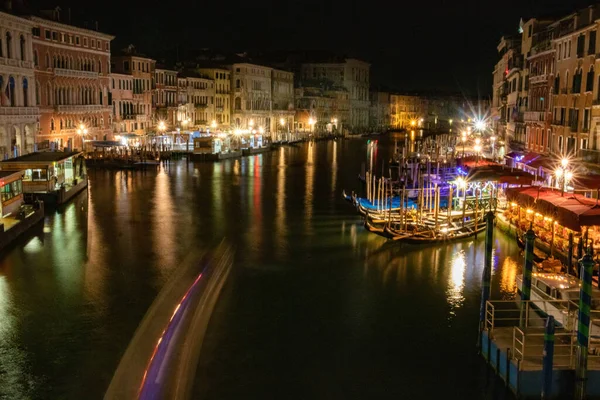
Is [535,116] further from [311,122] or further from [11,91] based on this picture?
[311,122]

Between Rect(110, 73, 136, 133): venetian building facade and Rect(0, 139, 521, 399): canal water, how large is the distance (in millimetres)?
23061

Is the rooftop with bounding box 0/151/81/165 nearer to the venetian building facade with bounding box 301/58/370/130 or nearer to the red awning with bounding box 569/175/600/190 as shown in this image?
the red awning with bounding box 569/175/600/190

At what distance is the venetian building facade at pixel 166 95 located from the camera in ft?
170

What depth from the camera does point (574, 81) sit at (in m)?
25.3

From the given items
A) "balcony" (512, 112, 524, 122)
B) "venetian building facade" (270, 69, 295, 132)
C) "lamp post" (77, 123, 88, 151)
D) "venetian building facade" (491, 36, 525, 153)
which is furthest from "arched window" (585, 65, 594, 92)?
"venetian building facade" (270, 69, 295, 132)

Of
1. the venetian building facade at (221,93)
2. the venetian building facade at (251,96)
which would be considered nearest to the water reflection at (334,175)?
the venetian building facade at (221,93)

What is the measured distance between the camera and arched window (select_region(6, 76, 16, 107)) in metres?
30.8

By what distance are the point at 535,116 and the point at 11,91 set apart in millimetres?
24042

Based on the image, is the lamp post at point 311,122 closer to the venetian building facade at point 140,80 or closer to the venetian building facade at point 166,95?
the venetian building facade at point 166,95

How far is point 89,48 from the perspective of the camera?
42344mm

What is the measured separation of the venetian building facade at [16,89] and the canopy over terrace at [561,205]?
22116 mm

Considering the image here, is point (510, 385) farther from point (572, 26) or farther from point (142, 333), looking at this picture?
point (572, 26)

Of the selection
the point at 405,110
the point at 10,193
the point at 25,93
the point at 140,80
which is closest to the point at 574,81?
the point at 10,193

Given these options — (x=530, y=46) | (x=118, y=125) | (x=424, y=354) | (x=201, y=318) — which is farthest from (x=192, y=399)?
(x=118, y=125)
